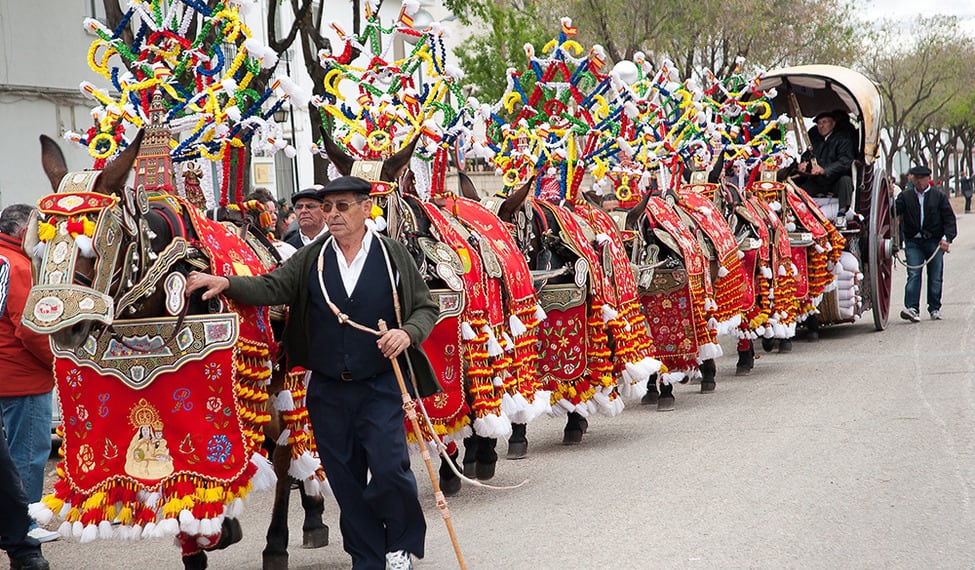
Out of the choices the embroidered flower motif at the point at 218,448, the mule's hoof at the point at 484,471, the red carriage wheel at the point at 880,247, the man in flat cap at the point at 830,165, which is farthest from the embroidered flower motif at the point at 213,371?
the red carriage wheel at the point at 880,247

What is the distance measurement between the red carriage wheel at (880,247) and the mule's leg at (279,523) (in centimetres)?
996

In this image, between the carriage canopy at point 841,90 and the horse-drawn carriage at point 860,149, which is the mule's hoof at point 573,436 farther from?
the carriage canopy at point 841,90

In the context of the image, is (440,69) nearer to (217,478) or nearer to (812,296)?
(217,478)

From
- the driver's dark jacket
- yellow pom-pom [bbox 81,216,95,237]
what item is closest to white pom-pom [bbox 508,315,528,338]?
yellow pom-pom [bbox 81,216,95,237]

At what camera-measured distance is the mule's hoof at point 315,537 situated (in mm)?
6652

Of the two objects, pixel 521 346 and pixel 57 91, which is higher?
pixel 57 91

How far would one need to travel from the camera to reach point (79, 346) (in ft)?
16.7

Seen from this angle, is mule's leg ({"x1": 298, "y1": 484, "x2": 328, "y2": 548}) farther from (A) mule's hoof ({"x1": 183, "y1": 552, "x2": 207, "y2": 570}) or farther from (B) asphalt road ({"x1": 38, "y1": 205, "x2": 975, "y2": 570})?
(A) mule's hoof ({"x1": 183, "y1": 552, "x2": 207, "y2": 570})

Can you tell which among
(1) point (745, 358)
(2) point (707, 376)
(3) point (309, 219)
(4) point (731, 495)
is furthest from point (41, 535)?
(1) point (745, 358)

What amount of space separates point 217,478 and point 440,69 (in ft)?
11.3

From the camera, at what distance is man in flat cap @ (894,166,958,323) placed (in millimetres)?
15758

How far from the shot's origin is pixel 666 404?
10719 millimetres

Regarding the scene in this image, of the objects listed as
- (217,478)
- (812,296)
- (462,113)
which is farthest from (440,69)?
(812,296)

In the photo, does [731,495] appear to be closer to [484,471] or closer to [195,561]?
[484,471]
